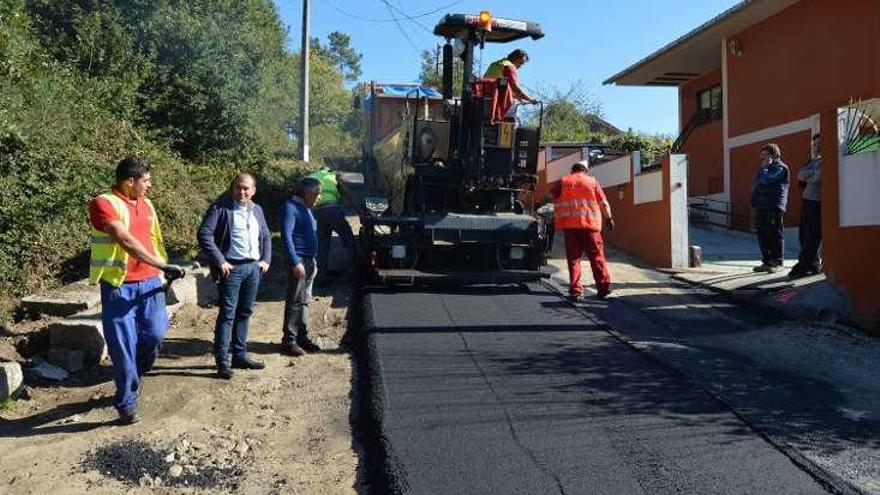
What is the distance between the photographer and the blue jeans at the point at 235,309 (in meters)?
5.36

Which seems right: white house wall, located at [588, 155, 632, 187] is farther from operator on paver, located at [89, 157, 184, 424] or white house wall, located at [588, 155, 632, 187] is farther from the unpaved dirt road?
operator on paver, located at [89, 157, 184, 424]

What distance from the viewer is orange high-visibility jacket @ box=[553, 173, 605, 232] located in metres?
7.88

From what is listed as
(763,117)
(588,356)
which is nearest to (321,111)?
(763,117)

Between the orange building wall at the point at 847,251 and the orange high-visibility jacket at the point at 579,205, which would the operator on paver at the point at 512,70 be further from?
the orange building wall at the point at 847,251

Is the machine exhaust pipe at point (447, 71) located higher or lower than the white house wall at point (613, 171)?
higher

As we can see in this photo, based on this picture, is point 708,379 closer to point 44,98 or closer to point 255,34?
point 44,98

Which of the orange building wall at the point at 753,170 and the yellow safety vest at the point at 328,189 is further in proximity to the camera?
the orange building wall at the point at 753,170

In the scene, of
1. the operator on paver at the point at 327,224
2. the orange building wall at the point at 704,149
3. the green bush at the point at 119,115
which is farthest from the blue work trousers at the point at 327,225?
the orange building wall at the point at 704,149

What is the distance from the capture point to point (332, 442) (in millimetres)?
4301

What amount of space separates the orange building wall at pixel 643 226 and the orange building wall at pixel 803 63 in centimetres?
414

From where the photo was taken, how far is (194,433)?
4.38m

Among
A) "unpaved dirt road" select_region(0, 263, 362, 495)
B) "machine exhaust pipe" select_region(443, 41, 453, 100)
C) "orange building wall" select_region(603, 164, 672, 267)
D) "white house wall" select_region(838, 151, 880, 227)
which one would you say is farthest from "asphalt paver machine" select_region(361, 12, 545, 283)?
"white house wall" select_region(838, 151, 880, 227)

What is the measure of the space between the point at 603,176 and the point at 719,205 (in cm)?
463

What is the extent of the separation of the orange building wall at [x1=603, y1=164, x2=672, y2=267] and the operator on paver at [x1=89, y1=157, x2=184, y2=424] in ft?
24.8
